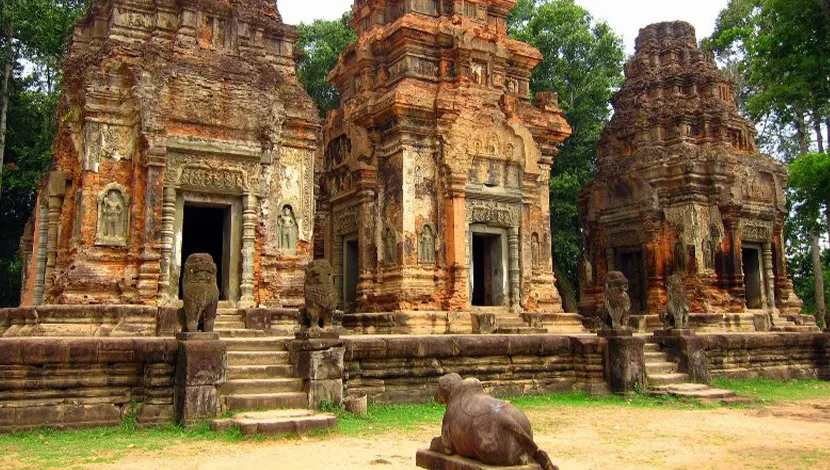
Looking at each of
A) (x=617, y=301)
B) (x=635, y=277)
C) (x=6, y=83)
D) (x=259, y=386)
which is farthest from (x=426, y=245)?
(x=6, y=83)

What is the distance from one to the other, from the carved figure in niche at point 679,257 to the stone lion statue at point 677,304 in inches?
180

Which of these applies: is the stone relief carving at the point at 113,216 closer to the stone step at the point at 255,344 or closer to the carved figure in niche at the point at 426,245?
the stone step at the point at 255,344

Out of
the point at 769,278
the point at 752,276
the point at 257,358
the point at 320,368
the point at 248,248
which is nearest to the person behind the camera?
the point at 320,368

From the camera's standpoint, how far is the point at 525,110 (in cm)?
1664

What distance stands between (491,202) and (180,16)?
7095mm

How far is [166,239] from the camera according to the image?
11680mm

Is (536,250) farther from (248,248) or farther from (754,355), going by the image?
(248,248)

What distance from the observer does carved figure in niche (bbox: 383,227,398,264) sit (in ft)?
48.3

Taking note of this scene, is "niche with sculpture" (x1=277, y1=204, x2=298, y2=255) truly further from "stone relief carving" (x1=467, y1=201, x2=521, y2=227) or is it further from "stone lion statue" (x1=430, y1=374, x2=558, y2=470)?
"stone lion statue" (x1=430, y1=374, x2=558, y2=470)

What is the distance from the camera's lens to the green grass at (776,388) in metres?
12.7

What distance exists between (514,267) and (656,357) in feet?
11.5

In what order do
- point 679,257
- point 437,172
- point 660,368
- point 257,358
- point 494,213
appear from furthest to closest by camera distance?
1. point 679,257
2. point 494,213
3. point 437,172
4. point 660,368
5. point 257,358

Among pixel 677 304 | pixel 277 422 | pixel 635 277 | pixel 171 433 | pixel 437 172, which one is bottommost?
pixel 171 433

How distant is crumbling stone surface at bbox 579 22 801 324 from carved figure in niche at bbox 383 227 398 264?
24.9 ft
